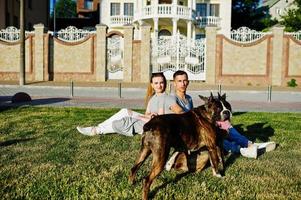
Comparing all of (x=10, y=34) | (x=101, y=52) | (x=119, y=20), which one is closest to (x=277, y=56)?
(x=101, y=52)

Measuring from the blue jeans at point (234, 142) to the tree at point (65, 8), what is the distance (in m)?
84.9

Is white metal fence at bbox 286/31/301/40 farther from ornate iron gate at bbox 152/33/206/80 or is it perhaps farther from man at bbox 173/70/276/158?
man at bbox 173/70/276/158

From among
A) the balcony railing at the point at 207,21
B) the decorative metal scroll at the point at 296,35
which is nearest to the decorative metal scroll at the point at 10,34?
the decorative metal scroll at the point at 296,35

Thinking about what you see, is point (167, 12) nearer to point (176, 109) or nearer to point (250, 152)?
point (250, 152)

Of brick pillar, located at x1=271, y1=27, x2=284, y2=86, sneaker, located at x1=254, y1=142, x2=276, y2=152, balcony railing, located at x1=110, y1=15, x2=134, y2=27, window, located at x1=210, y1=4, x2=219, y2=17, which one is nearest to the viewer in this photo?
sneaker, located at x1=254, y1=142, x2=276, y2=152

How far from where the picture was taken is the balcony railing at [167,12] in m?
34.6

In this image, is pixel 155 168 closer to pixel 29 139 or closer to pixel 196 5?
pixel 29 139

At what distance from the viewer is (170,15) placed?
113 ft

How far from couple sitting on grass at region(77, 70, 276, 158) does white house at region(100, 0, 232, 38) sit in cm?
2661

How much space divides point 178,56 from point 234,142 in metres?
20.1

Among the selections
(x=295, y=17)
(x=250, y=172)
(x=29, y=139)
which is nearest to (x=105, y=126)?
(x=29, y=139)

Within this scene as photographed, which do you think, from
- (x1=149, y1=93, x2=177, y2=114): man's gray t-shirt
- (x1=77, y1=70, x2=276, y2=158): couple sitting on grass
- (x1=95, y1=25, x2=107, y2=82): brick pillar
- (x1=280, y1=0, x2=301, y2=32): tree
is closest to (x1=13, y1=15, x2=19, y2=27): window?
(x1=95, y1=25, x2=107, y2=82): brick pillar

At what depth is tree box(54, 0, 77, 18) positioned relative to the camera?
290 feet

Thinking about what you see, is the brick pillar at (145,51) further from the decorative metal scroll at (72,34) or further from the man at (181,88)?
the man at (181,88)
